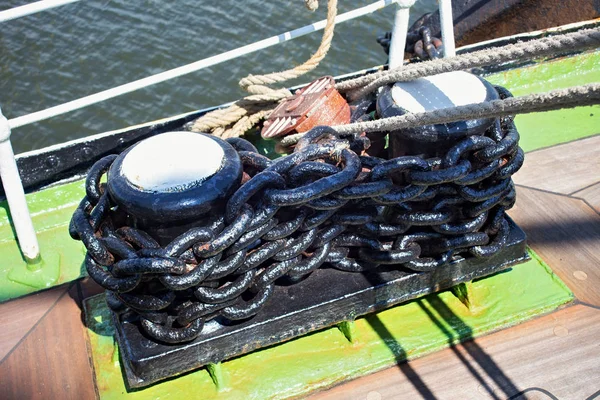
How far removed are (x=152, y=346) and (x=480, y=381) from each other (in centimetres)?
109

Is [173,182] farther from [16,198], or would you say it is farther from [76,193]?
[76,193]

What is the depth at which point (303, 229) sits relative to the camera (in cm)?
210

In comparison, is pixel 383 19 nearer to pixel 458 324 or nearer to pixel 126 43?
pixel 126 43

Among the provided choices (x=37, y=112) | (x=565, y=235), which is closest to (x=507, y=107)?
(x=565, y=235)

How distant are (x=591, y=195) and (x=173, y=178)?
196 centimetres

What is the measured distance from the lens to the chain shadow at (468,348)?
226cm

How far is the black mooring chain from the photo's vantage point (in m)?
1.93

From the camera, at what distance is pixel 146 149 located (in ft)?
6.79

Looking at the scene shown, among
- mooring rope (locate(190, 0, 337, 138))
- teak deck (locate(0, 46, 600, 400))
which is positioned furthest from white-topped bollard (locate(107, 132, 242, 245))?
mooring rope (locate(190, 0, 337, 138))

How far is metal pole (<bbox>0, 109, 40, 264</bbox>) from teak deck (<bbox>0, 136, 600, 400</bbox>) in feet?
0.78

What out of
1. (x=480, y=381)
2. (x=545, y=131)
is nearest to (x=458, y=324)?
(x=480, y=381)

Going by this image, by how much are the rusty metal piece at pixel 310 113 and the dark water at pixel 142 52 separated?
13.0ft

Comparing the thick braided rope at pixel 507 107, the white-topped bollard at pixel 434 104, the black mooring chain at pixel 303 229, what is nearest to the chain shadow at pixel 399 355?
the black mooring chain at pixel 303 229

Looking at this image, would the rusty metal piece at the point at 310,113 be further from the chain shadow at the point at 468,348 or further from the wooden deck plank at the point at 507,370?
the wooden deck plank at the point at 507,370
